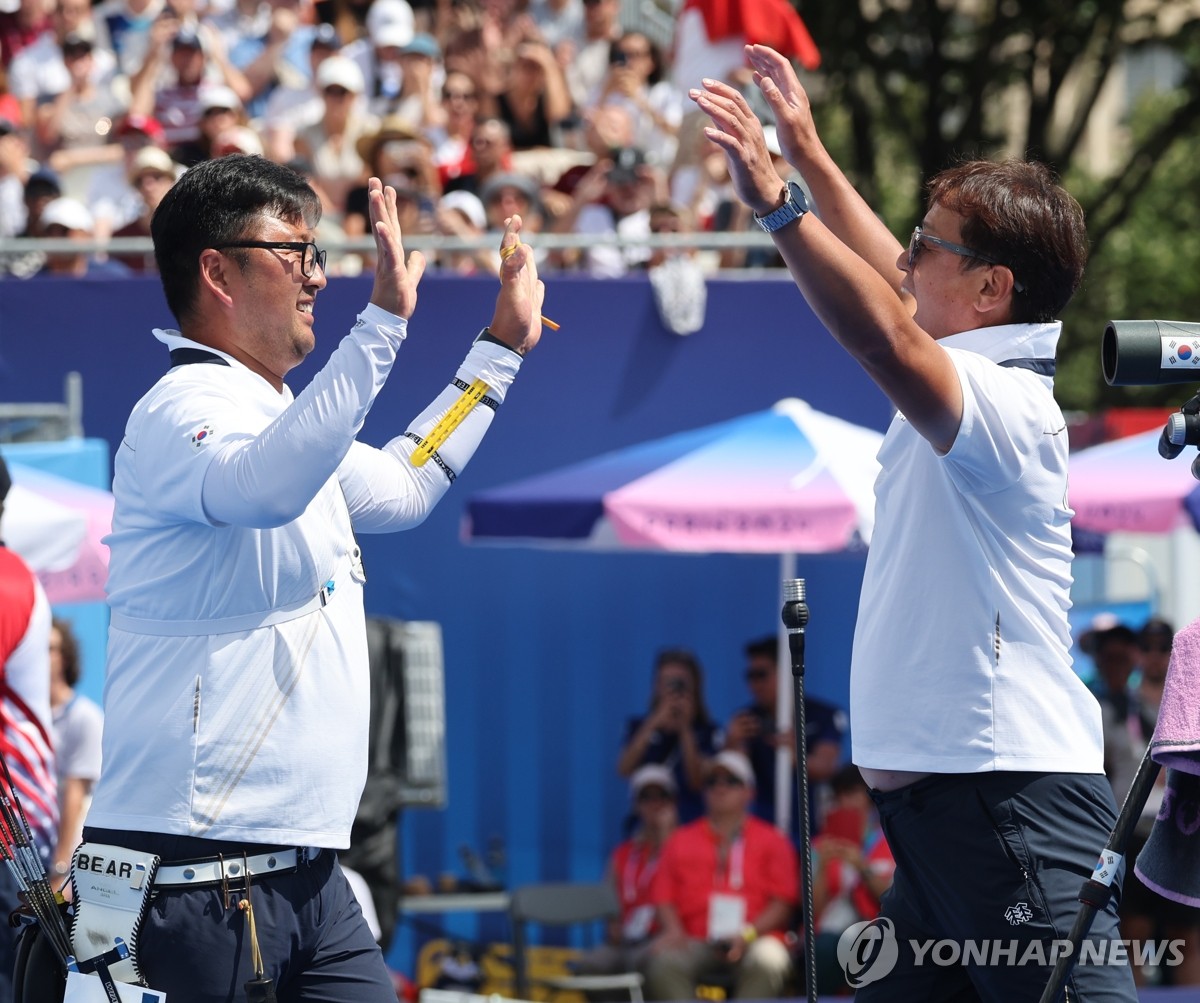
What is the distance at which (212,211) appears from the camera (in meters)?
3.17

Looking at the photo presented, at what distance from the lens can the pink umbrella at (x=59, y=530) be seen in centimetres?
630

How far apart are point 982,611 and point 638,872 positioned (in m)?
5.13

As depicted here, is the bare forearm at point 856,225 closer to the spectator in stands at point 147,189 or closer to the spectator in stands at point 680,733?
the spectator in stands at point 680,733

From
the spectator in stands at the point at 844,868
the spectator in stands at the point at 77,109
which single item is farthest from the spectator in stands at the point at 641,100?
the spectator in stands at the point at 844,868

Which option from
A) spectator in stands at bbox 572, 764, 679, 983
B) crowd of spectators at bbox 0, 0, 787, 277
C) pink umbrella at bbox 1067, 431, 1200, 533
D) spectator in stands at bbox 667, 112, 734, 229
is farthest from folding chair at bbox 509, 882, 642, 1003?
spectator in stands at bbox 667, 112, 734, 229

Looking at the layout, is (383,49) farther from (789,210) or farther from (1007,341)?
(789,210)

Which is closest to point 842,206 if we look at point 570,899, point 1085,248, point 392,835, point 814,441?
point 1085,248

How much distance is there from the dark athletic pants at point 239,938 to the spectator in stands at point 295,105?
7.35m

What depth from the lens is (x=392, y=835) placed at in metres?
7.30

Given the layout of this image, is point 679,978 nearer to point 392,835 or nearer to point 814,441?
point 392,835

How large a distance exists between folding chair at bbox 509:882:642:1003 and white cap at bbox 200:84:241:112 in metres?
4.57

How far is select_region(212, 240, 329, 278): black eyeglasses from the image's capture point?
316 centimetres

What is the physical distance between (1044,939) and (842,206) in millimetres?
1520

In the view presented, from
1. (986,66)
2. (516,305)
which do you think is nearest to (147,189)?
(516,305)
